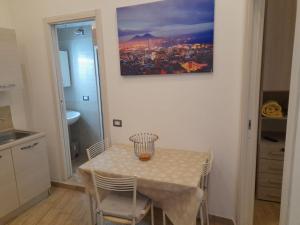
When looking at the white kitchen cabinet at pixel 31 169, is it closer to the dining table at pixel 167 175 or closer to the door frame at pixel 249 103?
the dining table at pixel 167 175

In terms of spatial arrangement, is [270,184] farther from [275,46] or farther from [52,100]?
[52,100]

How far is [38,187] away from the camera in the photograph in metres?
2.64

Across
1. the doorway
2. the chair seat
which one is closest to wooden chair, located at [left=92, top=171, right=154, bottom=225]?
the chair seat

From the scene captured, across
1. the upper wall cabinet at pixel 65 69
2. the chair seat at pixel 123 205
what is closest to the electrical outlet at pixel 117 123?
the chair seat at pixel 123 205

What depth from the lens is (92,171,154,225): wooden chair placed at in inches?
65.2

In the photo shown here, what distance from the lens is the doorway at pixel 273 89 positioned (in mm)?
2271

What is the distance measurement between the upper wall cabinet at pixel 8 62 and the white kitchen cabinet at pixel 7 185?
75 cm

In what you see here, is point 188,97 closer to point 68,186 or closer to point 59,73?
point 59,73

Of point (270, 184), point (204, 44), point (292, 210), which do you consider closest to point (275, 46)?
point (204, 44)

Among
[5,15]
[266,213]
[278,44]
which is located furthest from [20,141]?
[278,44]

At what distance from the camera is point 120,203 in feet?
6.03

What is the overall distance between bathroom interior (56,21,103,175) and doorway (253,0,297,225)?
92.9 inches

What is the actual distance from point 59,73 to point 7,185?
1.38 meters

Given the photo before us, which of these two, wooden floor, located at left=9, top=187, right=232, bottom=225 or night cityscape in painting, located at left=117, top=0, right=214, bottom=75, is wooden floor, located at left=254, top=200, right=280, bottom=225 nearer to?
wooden floor, located at left=9, top=187, right=232, bottom=225
